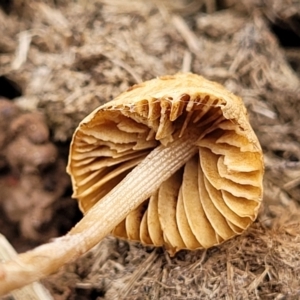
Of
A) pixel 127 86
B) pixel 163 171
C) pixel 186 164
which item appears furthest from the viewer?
pixel 127 86

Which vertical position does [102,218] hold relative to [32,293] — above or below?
above

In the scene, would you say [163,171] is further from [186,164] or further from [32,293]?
[32,293]

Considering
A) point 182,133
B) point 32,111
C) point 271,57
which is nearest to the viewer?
point 182,133

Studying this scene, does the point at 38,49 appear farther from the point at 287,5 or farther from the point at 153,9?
the point at 287,5

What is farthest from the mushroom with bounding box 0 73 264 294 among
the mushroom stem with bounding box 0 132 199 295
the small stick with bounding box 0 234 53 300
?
the small stick with bounding box 0 234 53 300

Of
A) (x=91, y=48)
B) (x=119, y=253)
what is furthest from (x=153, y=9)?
(x=119, y=253)

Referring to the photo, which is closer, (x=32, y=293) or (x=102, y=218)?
(x=102, y=218)

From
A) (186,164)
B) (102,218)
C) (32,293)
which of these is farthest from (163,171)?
(32,293)

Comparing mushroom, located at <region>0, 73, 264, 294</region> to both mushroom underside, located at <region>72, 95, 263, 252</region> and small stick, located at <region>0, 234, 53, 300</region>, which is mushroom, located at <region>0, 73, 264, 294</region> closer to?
mushroom underside, located at <region>72, 95, 263, 252</region>
